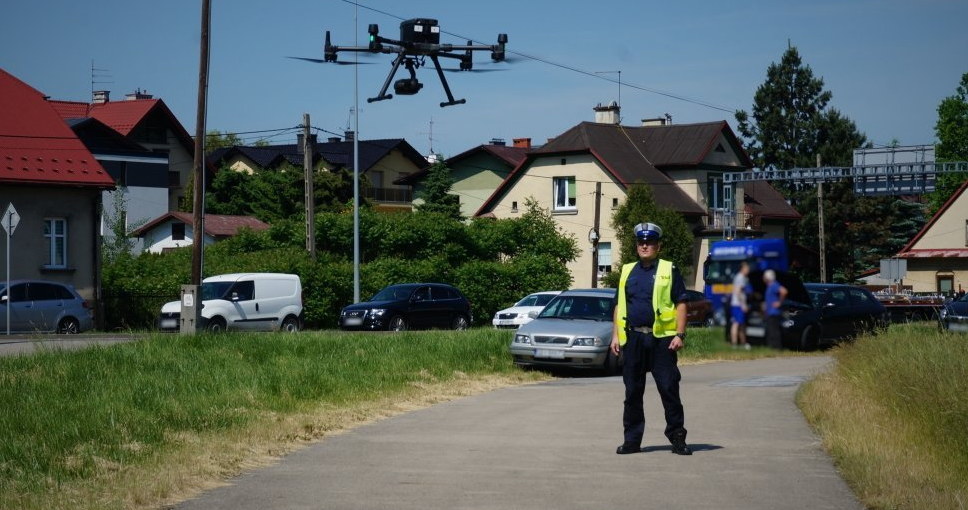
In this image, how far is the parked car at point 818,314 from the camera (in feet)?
6.38

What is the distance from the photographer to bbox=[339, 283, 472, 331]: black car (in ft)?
119

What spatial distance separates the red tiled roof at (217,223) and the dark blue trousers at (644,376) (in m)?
49.0

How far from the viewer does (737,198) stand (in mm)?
3004

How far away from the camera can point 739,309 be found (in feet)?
6.37

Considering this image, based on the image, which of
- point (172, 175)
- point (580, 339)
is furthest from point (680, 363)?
point (172, 175)

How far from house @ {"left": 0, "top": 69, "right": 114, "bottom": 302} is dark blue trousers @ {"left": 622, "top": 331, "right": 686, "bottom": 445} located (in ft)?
107

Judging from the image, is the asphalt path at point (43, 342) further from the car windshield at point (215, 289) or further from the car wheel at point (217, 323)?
the car windshield at point (215, 289)

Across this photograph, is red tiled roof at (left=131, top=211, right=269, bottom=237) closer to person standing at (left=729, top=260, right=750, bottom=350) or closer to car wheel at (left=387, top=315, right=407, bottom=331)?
car wheel at (left=387, top=315, right=407, bottom=331)

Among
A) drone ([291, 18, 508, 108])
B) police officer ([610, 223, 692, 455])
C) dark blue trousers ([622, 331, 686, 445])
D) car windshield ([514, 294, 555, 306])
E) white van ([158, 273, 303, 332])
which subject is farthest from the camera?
car windshield ([514, 294, 555, 306])

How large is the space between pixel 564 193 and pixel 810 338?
197ft

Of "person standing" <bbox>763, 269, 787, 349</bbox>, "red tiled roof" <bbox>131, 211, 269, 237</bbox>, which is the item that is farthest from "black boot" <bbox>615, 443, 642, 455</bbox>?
"red tiled roof" <bbox>131, 211, 269, 237</bbox>

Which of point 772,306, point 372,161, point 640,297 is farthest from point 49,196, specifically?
point 372,161

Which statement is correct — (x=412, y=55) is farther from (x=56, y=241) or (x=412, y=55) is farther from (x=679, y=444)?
(x=56, y=241)

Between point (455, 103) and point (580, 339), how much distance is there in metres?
5.09
